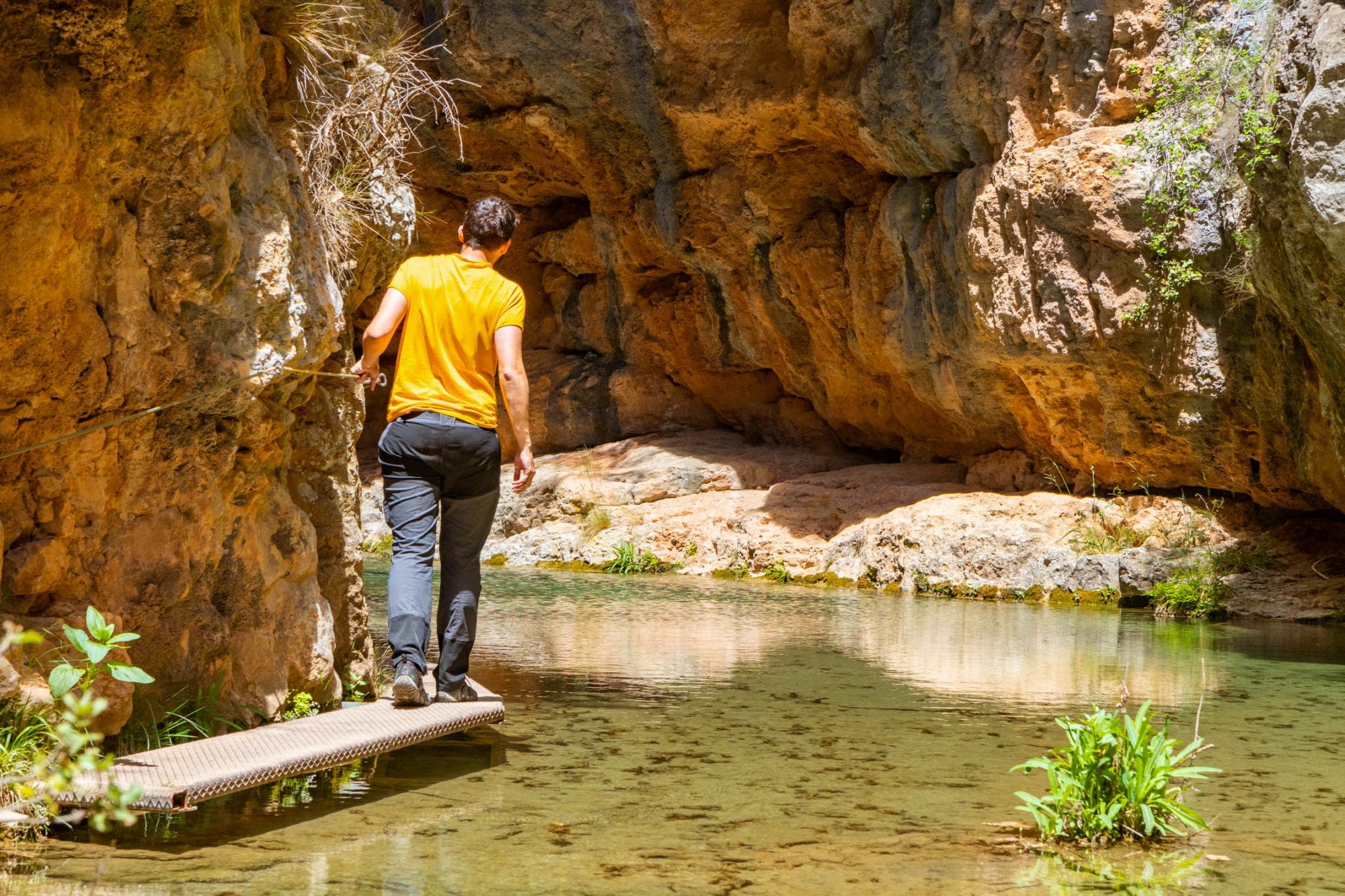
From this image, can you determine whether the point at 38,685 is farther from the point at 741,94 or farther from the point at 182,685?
the point at 741,94

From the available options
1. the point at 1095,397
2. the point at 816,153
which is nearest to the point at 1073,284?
the point at 1095,397

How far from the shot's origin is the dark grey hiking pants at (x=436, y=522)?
183 inches

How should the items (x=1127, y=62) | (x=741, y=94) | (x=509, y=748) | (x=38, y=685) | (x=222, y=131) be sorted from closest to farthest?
1. (x=38, y=685)
2. (x=222, y=131)
3. (x=509, y=748)
4. (x=1127, y=62)
5. (x=741, y=94)

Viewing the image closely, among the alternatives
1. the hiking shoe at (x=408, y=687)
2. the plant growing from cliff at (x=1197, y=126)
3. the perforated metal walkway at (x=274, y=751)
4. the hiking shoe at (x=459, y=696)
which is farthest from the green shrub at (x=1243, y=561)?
the hiking shoe at (x=408, y=687)

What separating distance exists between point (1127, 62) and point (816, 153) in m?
4.58

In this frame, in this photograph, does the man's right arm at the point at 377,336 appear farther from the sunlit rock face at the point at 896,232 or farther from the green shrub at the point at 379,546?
the green shrub at the point at 379,546

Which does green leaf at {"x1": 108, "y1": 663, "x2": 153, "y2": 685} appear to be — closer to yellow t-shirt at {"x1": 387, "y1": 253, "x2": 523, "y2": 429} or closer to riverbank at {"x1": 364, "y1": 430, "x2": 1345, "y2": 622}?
yellow t-shirt at {"x1": 387, "y1": 253, "x2": 523, "y2": 429}

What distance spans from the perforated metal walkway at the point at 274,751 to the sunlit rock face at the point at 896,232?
20.9 feet

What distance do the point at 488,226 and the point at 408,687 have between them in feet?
5.67

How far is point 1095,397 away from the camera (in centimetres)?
1390

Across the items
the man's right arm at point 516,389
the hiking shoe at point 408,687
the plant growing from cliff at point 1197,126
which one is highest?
the plant growing from cliff at point 1197,126

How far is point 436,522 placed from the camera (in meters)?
4.79

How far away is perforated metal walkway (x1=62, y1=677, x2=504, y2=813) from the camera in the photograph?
3.24 metres

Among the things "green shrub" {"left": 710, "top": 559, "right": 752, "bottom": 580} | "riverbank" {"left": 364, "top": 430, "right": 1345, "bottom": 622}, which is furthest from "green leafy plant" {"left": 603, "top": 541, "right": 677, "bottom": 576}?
"green shrub" {"left": 710, "top": 559, "right": 752, "bottom": 580}
